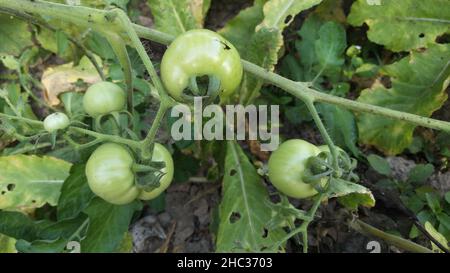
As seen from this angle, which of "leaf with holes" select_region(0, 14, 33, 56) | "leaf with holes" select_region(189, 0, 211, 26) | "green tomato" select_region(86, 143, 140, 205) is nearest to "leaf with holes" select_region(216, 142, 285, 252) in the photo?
"green tomato" select_region(86, 143, 140, 205)

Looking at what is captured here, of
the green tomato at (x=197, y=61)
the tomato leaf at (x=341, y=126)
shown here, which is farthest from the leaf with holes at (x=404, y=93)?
the green tomato at (x=197, y=61)

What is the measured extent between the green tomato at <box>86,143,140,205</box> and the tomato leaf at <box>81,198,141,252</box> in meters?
0.27

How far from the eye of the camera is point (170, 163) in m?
1.44

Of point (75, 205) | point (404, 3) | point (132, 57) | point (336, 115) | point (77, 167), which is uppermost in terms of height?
point (404, 3)

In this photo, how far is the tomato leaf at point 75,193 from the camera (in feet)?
4.96

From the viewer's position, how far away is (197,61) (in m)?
1.13

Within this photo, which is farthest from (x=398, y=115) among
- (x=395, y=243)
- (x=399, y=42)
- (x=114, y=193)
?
(x=114, y=193)

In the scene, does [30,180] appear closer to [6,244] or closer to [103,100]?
[6,244]

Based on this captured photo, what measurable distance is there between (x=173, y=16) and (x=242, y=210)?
2.59 feet

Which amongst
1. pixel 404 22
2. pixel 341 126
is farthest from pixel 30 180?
pixel 404 22

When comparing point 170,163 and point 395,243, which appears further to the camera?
point 395,243

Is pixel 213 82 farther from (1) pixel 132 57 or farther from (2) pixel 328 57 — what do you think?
(2) pixel 328 57

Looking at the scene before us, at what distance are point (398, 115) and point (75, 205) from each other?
1.05 m

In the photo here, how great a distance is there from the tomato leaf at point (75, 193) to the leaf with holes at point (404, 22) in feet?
4.07
